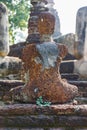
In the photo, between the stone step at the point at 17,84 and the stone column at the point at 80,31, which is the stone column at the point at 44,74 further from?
the stone column at the point at 80,31

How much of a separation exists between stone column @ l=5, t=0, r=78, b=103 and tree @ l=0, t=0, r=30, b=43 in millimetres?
15095

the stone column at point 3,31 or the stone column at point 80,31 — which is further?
the stone column at point 80,31

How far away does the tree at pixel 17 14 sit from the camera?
759 inches

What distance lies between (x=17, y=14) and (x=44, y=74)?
1607 cm

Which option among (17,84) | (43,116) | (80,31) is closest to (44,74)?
(43,116)

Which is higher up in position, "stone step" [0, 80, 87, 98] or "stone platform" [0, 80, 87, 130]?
"stone platform" [0, 80, 87, 130]

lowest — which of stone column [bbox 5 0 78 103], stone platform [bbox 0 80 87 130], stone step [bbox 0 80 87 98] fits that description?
stone step [bbox 0 80 87 98]

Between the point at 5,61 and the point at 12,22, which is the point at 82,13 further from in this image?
the point at 12,22

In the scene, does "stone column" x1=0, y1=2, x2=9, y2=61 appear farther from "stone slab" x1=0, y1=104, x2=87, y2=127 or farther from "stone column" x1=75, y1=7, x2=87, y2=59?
"stone slab" x1=0, y1=104, x2=87, y2=127

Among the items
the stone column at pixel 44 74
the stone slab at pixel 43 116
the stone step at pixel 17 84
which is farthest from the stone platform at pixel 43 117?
the stone step at pixel 17 84

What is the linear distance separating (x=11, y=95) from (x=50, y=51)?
641 millimetres

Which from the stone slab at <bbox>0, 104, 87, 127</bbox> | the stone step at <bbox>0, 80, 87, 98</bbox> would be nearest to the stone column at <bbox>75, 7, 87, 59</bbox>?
the stone step at <bbox>0, 80, 87, 98</bbox>

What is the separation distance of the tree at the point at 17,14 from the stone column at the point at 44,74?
594 inches

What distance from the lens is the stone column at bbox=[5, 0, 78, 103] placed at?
12.6 ft
